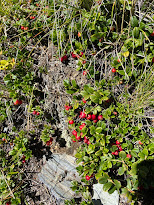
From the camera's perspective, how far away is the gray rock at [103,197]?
2.49m

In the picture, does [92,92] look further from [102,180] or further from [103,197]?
[103,197]

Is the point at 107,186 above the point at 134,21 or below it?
below

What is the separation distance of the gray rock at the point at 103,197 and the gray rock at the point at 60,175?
337 millimetres

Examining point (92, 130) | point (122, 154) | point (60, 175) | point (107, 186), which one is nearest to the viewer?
point (107, 186)

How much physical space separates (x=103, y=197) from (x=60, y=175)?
76 cm

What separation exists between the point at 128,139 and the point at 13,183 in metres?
2.03

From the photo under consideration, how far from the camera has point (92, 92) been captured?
250cm

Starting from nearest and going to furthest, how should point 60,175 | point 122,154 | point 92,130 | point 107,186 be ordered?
point 107,186 → point 122,154 → point 92,130 → point 60,175

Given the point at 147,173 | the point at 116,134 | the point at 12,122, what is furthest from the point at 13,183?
the point at 147,173

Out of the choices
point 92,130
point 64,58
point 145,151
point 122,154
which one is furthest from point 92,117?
point 64,58

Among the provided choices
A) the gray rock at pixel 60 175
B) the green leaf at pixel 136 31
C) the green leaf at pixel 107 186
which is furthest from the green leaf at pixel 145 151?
the green leaf at pixel 136 31

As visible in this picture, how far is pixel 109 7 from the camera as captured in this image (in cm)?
271

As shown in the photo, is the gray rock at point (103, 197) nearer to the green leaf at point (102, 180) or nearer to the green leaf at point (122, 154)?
the green leaf at point (102, 180)

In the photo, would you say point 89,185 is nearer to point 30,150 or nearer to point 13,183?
point 30,150
